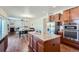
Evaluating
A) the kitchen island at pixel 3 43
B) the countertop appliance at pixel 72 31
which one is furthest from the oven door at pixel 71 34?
the kitchen island at pixel 3 43

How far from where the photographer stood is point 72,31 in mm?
3000

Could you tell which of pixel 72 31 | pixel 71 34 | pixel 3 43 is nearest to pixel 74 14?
pixel 72 31

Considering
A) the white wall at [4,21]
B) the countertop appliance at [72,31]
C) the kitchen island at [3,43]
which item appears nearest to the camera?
the kitchen island at [3,43]

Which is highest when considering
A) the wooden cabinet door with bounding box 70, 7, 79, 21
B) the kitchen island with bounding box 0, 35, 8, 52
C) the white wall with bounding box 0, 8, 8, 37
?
the wooden cabinet door with bounding box 70, 7, 79, 21

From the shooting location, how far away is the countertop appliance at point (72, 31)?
288cm

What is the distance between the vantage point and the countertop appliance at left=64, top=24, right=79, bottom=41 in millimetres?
2877

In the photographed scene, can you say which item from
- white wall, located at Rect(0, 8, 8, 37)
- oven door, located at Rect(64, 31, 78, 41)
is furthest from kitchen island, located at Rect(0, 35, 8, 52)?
oven door, located at Rect(64, 31, 78, 41)

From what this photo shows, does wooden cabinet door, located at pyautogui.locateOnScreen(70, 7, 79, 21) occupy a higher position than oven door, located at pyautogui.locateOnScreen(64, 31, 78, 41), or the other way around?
wooden cabinet door, located at pyautogui.locateOnScreen(70, 7, 79, 21)

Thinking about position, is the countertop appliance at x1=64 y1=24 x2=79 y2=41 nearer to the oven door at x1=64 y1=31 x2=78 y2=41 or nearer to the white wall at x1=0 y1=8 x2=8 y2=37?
the oven door at x1=64 y1=31 x2=78 y2=41

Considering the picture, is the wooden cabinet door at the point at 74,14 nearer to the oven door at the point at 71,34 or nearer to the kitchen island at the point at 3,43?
the oven door at the point at 71,34

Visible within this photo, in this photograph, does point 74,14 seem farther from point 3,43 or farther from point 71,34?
point 3,43
